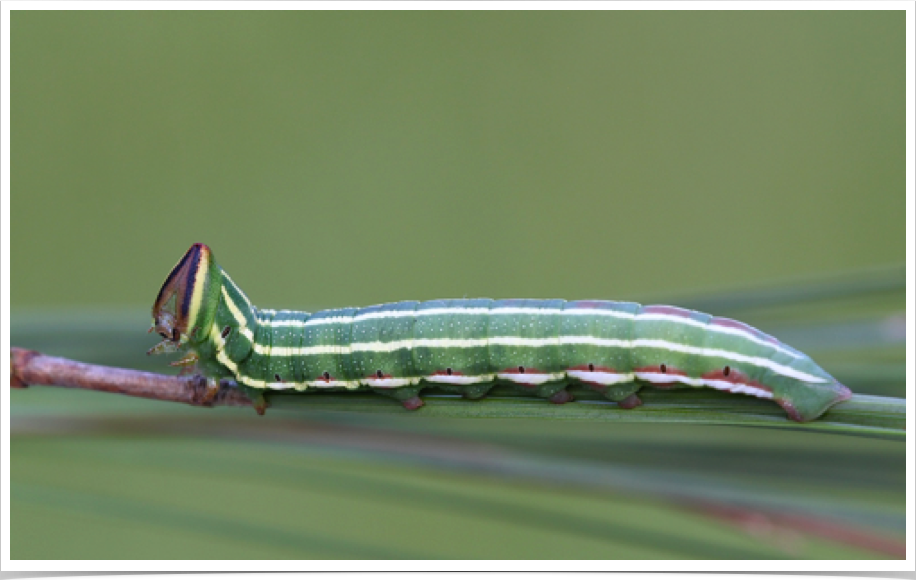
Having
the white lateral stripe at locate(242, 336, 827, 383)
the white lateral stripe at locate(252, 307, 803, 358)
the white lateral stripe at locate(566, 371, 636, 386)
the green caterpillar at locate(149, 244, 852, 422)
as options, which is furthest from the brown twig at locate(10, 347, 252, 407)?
the white lateral stripe at locate(566, 371, 636, 386)

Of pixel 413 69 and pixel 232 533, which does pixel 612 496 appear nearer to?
pixel 232 533

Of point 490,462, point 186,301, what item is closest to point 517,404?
point 490,462

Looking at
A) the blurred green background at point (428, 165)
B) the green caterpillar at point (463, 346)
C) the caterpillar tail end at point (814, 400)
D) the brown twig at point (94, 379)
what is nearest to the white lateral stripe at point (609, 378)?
the green caterpillar at point (463, 346)

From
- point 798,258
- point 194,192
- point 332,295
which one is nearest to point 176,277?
point 332,295

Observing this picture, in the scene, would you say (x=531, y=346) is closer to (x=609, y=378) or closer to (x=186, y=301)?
(x=609, y=378)

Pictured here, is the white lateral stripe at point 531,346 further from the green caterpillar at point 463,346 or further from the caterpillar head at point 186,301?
the caterpillar head at point 186,301

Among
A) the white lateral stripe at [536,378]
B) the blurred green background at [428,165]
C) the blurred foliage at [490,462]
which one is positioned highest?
the blurred green background at [428,165]

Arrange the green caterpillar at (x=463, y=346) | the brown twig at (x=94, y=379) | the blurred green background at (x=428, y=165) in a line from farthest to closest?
the blurred green background at (x=428, y=165) < the green caterpillar at (x=463, y=346) < the brown twig at (x=94, y=379)
